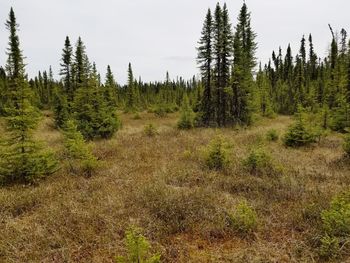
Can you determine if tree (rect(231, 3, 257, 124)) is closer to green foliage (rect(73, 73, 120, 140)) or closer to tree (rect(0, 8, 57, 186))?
green foliage (rect(73, 73, 120, 140))

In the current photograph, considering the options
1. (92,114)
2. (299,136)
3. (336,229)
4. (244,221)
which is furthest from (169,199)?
(92,114)

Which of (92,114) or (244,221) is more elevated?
(92,114)

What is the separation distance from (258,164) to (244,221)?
5.22 m

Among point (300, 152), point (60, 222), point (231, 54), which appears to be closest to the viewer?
point (60, 222)

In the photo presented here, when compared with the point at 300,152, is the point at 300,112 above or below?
above

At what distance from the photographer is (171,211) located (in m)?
7.94

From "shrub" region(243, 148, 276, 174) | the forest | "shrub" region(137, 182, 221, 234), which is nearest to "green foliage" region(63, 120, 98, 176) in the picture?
the forest

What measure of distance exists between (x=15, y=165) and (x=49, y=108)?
49127mm

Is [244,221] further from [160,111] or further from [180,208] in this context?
[160,111]

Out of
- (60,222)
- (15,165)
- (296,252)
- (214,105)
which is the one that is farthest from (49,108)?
(296,252)

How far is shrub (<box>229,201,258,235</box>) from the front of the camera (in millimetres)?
6985

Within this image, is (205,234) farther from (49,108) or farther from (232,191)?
(49,108)

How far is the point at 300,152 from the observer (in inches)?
648

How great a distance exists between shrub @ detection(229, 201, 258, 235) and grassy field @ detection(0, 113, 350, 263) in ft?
0.41
